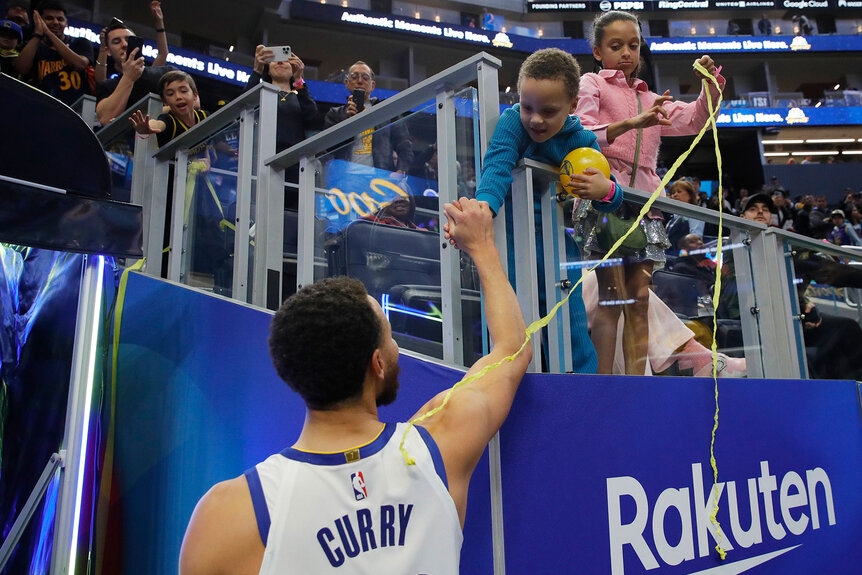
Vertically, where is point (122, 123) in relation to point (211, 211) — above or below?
above

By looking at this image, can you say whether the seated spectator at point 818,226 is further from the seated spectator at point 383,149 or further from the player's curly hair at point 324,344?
the player's curly hair at point 324,344

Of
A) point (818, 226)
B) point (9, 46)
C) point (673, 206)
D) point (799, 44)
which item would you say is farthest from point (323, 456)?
point (799, 44)

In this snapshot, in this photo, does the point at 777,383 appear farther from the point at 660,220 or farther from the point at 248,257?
the point at 248,257

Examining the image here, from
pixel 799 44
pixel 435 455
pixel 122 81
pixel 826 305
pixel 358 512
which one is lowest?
pixel 358 512

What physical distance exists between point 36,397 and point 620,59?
2622mm

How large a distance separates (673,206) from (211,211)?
7.00 feet

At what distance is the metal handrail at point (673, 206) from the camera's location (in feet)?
7.02

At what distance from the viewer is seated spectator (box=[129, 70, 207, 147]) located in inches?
149

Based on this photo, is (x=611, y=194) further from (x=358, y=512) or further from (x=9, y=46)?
(x=9, y=46)

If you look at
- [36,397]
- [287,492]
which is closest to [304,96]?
[36,397]

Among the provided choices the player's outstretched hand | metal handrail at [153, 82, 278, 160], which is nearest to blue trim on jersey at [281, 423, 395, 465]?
the player's outstretched hand

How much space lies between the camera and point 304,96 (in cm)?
443

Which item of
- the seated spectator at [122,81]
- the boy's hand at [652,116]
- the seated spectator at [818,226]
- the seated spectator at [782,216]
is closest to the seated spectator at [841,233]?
the seated spectator at [818,226]

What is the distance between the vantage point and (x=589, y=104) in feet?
8.85
